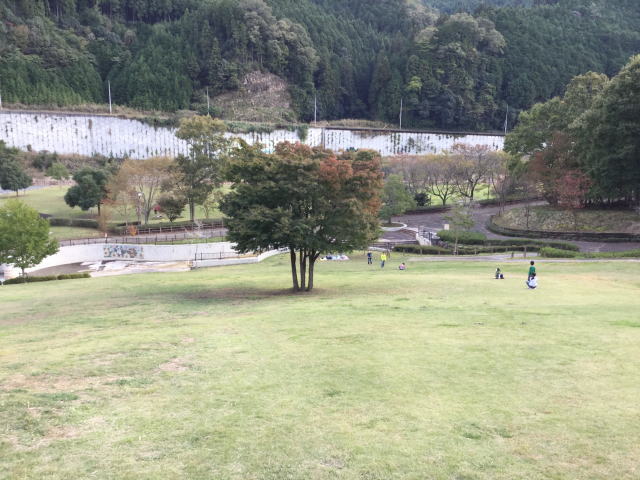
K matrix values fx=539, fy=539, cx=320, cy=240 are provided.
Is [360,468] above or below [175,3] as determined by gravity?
below

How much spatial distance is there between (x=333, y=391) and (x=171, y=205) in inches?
1949

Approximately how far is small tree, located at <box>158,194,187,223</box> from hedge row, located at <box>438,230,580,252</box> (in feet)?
89.7

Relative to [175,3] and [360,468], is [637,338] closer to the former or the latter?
[360,468]

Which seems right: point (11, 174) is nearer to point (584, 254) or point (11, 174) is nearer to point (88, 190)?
point (88, 190)

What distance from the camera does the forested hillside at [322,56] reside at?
394ft

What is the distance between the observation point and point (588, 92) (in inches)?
2012

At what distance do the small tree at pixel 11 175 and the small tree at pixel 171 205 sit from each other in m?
20.3

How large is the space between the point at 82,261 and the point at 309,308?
3418 cm

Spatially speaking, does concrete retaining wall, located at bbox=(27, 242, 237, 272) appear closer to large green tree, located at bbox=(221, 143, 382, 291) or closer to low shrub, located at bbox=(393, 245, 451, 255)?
low shrub, located at bbox=(393, 245, 451, 255)

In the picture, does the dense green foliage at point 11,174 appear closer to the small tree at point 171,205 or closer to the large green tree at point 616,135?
the small tree at point 171,205

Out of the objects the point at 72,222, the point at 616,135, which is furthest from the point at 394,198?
the point at 72,222

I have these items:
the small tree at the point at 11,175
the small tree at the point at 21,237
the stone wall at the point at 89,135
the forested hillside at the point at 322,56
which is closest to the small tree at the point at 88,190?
the small tree at the point at 11,175

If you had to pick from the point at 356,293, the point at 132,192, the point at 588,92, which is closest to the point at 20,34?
the point at 132,192

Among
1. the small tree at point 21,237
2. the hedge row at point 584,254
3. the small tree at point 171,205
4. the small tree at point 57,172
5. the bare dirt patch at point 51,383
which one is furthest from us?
the small tree at point 57,172
